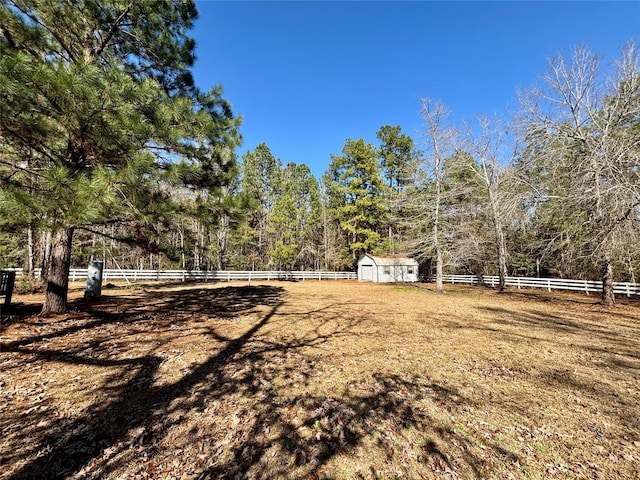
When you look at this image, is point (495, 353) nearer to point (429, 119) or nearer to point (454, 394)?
point (454, 394)

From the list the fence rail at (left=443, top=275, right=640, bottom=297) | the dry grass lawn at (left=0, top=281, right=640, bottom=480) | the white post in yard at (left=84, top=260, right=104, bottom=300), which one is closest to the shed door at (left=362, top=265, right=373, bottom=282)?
the fence rail at (left=443, top=275, right=640, bottom=297)

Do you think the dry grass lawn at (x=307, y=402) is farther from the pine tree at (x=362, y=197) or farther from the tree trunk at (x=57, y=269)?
the pine tree at (x=362, y=197)

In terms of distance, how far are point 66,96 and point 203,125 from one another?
2307 millimetres

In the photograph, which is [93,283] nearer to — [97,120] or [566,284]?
[97,120]

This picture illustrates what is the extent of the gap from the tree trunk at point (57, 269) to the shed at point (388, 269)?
20.9 m

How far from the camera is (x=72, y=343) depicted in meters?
5.23

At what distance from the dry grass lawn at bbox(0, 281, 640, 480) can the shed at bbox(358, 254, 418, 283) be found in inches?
689

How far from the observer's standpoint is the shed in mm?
24453

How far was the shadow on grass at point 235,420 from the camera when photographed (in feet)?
8.30

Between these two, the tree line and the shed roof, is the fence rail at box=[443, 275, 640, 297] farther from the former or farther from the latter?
the shed roof

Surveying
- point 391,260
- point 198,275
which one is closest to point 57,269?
point 198,275

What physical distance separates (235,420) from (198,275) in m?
20.9

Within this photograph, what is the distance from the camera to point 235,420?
3.16 m

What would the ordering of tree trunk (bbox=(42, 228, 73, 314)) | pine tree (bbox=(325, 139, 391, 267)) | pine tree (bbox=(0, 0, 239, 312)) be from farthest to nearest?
pine tree (bbox=(325, 139, 391, 267)), tree trunk (bbox=(42, 228, 73, 314)), pine tree (bbox=(0, 0, 239, 312))
